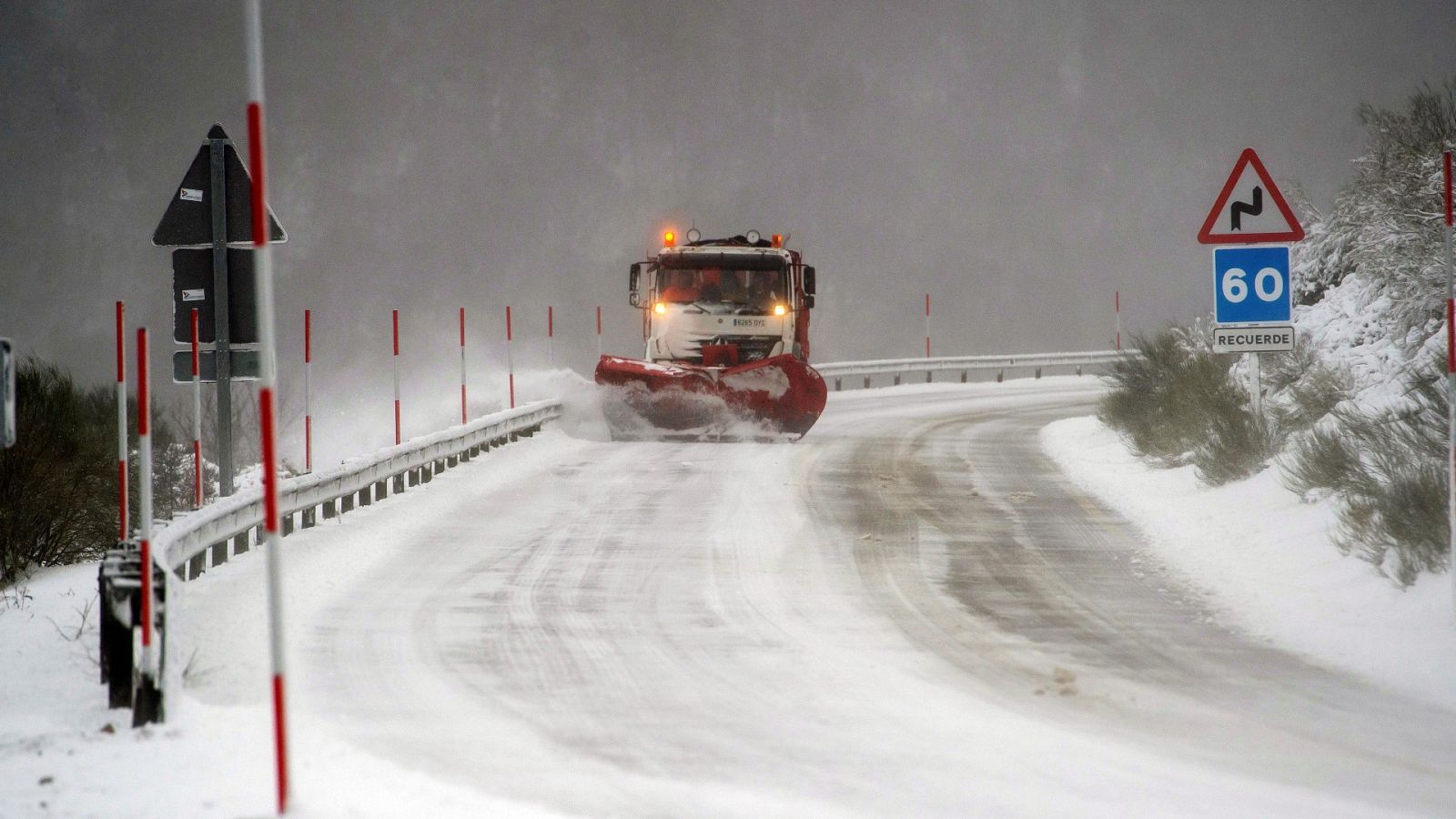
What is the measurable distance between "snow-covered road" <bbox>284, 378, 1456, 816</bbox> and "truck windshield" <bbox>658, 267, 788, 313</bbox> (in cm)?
659

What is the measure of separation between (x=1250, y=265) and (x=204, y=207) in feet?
27.3

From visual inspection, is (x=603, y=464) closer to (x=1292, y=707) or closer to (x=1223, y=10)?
(x=1292, y=707)

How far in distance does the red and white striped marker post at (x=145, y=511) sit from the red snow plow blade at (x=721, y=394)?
39.3 feet

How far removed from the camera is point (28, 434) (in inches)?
587

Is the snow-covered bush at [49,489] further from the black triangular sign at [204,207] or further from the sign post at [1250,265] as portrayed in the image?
the sign post at [1250,265]

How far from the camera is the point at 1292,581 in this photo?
8.98 metres

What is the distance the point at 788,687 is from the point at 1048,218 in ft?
472

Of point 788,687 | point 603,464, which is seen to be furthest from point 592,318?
point 788,687

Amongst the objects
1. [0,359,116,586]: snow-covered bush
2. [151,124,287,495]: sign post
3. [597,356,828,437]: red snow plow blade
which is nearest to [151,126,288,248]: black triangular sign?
[151,124,287,495]: sign post

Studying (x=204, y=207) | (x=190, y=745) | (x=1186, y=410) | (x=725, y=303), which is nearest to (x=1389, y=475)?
(x=1186, y=410)

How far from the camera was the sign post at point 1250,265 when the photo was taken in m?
11.7

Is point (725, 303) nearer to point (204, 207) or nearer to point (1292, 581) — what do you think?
point (204, 207)

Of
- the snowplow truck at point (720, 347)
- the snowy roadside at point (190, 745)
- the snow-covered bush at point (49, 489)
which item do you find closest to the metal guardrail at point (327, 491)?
the snowy roadside at point (190, 745)

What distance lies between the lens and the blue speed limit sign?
38.8 feet
